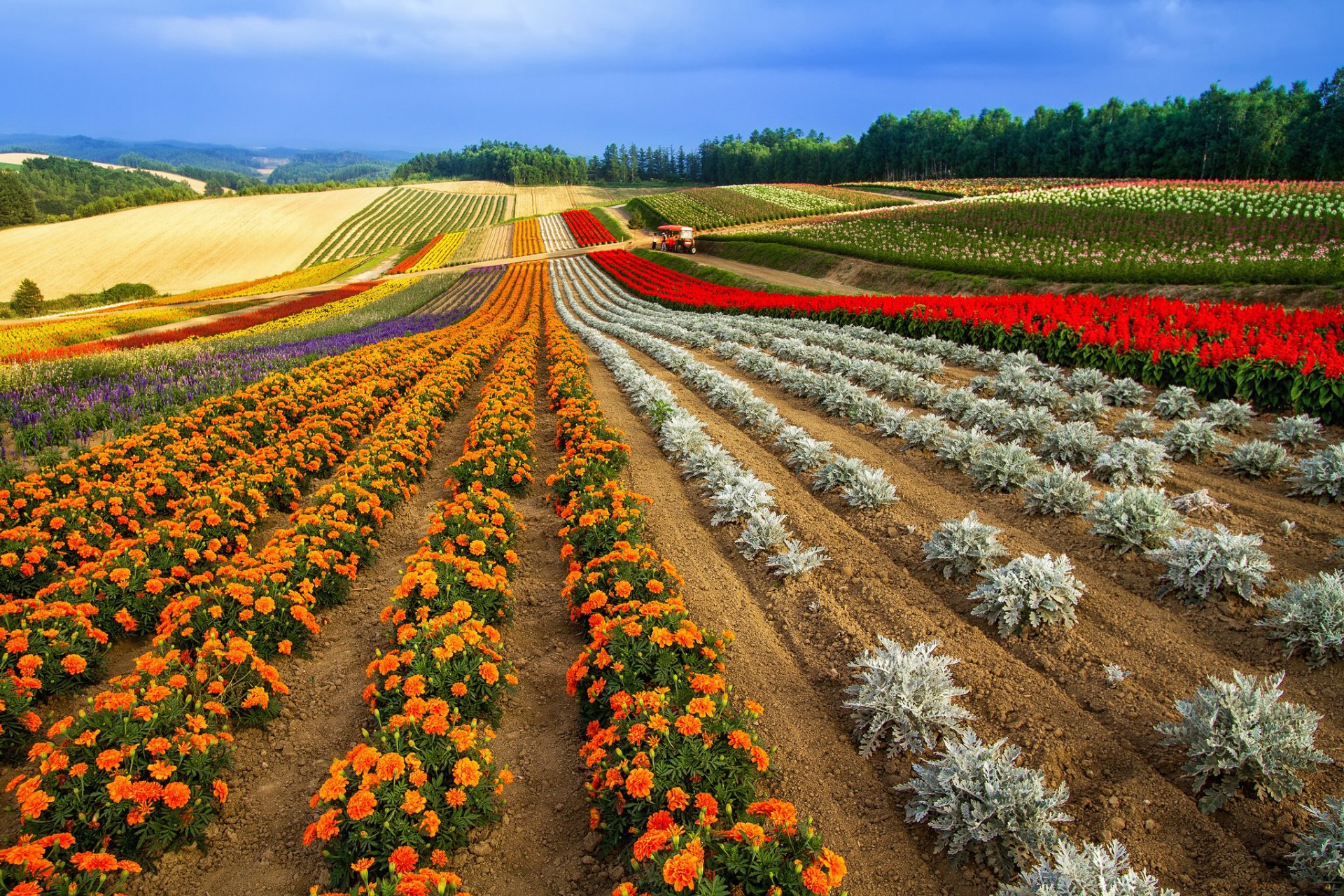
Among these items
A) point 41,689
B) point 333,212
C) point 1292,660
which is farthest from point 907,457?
point 333,212

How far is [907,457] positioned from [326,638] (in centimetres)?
801

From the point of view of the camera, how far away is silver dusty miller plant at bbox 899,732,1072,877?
3.57 metres

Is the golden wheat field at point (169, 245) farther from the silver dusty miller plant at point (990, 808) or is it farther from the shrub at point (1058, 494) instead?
the silver dusty miller plant at point (990, 808)

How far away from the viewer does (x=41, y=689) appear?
5.16m

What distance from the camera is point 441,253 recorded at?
73812 mm

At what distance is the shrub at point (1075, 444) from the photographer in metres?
8.47

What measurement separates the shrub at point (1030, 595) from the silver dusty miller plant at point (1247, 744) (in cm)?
143

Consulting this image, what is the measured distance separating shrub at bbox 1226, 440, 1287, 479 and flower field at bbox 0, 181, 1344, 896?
0.11ft

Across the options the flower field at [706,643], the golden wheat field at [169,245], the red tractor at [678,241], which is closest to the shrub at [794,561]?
the flower field at [706,643]

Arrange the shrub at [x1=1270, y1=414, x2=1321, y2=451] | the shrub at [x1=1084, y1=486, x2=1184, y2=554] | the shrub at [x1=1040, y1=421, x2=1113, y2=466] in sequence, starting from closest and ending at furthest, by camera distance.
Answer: the shrub at [x1=1084, y1=486, x2=1184, y2=554] < the shrub at [x1=1270, y1=414, x2=1321, y2=451] < the shrub at [x1=1040, y1=421, x2=1113, y2=466]

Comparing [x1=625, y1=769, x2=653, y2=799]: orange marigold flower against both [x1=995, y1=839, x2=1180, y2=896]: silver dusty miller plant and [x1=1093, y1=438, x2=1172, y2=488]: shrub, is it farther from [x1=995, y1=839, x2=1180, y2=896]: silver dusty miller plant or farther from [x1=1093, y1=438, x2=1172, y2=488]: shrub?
[x1=1093, y1=438, x2=1172, y2=488]: shrub

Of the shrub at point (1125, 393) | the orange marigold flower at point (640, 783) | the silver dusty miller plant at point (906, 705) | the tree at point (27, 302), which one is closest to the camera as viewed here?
the orange marigold flower at point (640, 783)

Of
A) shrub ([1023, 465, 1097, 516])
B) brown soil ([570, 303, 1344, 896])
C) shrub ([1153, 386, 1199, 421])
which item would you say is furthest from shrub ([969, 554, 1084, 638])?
shrub ([1153, 386, 1199, 421])

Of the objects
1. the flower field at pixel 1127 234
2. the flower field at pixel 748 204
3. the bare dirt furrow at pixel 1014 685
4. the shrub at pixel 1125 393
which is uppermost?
the flower field at pixel 748 204
